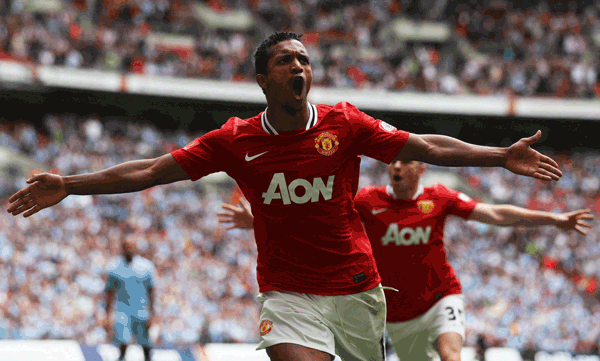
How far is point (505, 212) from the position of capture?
5340 mm

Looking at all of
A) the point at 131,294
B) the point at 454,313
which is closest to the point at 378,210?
the point at 454,313

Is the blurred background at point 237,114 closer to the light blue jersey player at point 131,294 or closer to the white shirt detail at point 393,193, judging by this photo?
the light blue jersey player at point 131,294

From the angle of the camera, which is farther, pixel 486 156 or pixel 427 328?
pixel 427 328

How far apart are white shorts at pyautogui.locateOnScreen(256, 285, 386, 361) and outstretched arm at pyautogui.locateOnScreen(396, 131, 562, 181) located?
34.1 inches

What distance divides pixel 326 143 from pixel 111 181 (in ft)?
3.94

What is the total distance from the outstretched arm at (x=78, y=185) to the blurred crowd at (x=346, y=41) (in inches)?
734

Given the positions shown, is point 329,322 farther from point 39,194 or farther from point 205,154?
point 39,194

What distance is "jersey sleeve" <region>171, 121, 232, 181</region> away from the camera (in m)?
3.42

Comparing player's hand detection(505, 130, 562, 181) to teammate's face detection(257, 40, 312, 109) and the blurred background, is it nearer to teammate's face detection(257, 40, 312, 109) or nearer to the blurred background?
teammate's face detection(257, 40, 312, 109)

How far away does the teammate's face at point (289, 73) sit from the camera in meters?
3.27

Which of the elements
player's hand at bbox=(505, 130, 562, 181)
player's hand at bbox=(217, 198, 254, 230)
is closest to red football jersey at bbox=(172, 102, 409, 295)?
player's hand at bbox=(505, 130, 562, 181)

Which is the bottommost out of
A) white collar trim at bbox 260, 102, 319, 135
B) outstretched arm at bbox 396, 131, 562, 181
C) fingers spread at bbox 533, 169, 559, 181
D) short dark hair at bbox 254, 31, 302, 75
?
fingers spread at bbox 533, 169, 559, 181

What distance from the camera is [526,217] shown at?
207 inches

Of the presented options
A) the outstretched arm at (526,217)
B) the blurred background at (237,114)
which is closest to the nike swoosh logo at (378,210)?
the outstretched arm at (526,217)
